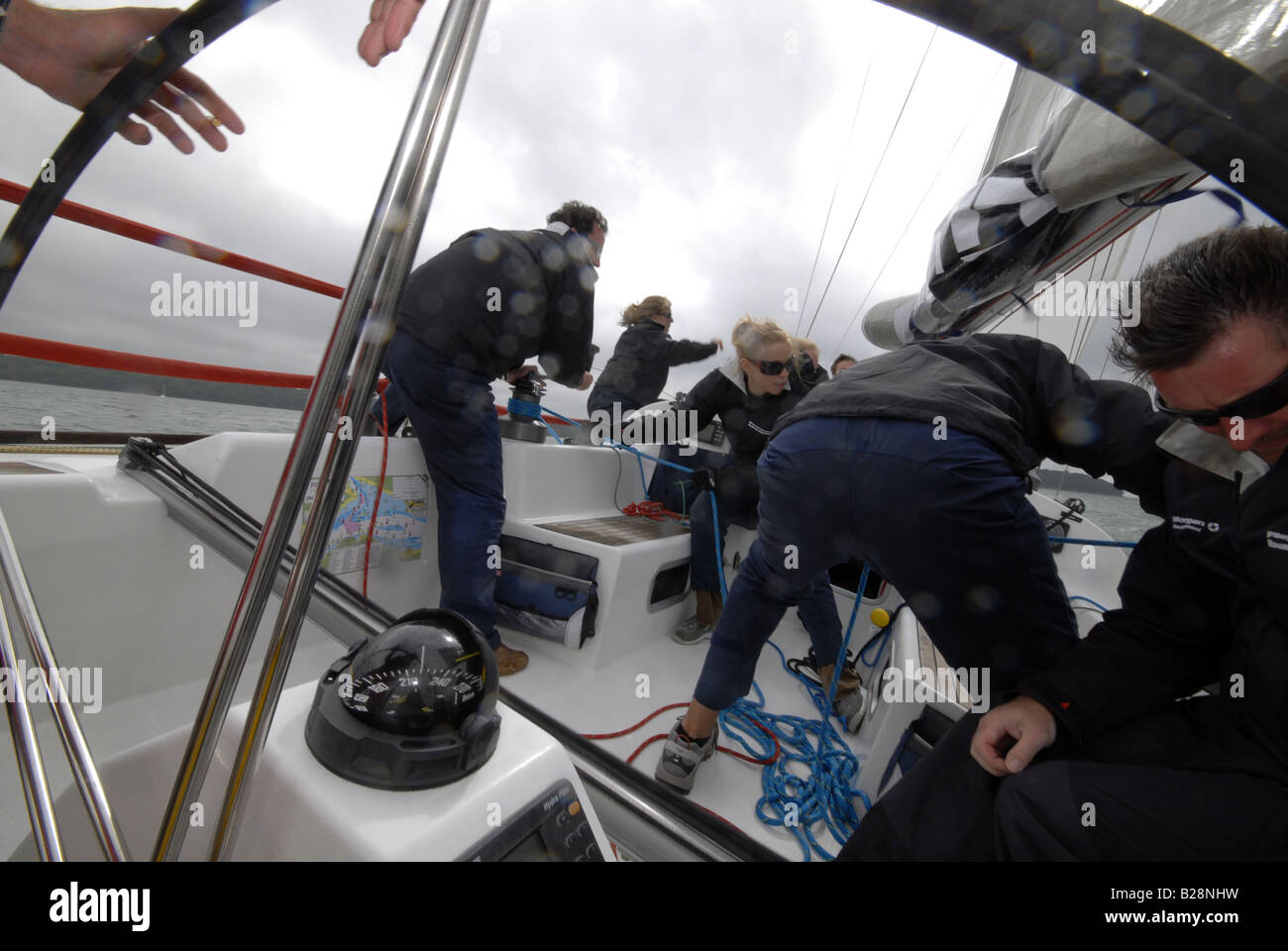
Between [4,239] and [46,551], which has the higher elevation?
[4,239]

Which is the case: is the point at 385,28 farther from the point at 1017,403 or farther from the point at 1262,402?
the point at 1017,403

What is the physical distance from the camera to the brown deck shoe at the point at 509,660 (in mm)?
1633

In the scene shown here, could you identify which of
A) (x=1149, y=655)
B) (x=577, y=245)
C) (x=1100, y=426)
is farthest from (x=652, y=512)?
(x=1149, y=655)

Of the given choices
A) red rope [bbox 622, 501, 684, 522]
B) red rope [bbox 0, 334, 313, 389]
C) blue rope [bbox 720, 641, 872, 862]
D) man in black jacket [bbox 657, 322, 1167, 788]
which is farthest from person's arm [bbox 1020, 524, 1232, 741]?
red rope [bbox 622, 501, 684, 522]

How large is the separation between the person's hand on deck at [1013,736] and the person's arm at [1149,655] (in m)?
0.02

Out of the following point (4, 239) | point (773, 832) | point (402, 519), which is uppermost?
point (4, 239)

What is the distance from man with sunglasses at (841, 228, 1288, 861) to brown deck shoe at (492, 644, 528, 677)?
1171 mm

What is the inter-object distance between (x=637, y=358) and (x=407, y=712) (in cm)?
311

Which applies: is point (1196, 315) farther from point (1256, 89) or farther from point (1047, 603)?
point (1256, 89)

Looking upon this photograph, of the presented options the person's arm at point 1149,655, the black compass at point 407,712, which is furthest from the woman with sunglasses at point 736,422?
the black compass at point 407,712

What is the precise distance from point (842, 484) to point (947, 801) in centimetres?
47
